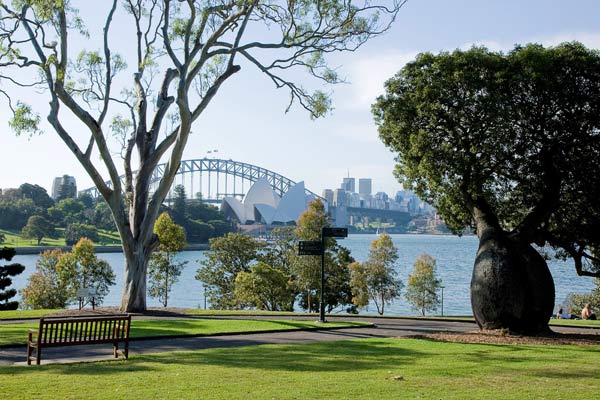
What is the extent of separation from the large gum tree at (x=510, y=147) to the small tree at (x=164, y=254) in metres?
15.7

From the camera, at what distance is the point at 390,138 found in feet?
62.5

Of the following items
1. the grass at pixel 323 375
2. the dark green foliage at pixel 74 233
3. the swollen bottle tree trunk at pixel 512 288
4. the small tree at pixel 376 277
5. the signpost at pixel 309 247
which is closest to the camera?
the grass at pixel 323 375

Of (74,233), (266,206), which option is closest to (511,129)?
(74,233)

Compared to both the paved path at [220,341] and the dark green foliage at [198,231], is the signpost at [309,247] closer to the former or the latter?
the paved path at [220,341]

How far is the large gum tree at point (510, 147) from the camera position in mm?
16453

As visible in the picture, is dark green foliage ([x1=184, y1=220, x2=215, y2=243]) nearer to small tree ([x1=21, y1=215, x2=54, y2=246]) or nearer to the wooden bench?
small tree ([x1=21, y1=215, x2=54, y2=246])

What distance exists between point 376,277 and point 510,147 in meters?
30.0

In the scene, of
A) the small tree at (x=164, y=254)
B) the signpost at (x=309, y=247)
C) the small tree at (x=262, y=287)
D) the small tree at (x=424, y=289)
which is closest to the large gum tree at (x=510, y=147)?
the signpost at (x=309, y=247)

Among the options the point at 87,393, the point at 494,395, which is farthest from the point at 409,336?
the point at 87,393

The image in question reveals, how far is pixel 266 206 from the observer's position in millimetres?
123250

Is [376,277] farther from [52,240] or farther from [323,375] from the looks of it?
[52,240]

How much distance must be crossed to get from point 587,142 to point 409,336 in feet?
23.5

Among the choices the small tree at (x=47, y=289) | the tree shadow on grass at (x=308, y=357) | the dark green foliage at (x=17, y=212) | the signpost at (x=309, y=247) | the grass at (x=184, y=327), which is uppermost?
the dark green foliage at (x=17, y=212)

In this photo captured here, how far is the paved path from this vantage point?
11211 millimetres
